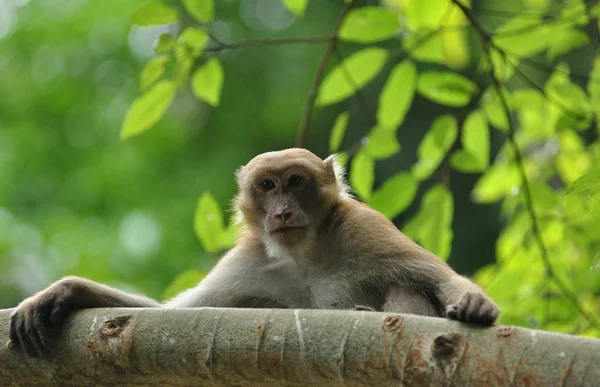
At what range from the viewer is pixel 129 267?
39.5 ft

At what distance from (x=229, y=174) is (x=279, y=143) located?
1548 mm

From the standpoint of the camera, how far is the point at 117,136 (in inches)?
548

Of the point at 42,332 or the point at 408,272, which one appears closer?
the point at 42,332

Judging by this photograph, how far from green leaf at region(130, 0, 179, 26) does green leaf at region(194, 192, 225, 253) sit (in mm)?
1135

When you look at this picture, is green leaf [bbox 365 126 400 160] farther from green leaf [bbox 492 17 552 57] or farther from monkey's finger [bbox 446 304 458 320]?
monkey's finger [bbox 446 304 458 320]

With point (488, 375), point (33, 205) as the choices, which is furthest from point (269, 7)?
point (488, 375)

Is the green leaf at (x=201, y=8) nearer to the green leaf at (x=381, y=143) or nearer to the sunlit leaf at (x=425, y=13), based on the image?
the sunlit leaf at (x=425, y=13)

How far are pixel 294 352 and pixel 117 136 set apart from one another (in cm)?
1081

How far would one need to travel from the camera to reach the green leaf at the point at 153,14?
529cm

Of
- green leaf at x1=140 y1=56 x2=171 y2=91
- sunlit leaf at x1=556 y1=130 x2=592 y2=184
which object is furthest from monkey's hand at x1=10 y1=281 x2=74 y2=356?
sunlit leaf at x1=556 y1=130 x2=592 y2=184

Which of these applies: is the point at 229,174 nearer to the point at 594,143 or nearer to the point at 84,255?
the point at 84,255

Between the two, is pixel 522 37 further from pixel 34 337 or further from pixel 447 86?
pixel 34 337

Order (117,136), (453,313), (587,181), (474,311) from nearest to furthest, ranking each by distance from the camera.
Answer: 1. (587,181)
2. (474,311)
3. (453,313)
4. (117,136)

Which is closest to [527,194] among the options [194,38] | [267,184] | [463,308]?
[267,184]
